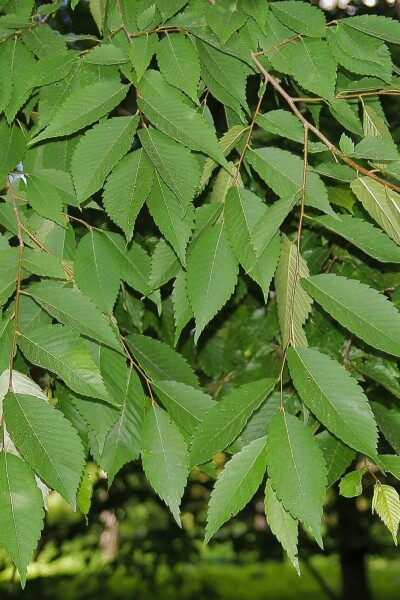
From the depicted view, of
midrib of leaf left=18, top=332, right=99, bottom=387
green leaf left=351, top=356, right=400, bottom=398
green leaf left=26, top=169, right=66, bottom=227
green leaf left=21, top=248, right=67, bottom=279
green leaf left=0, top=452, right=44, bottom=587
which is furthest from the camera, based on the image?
green leaf left=351, top=356, right=400, bottom=398

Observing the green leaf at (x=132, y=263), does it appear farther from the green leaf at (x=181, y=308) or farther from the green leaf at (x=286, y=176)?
the green leaf at (x=286, y=176)

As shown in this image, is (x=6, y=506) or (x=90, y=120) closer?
(x=6, y=506)

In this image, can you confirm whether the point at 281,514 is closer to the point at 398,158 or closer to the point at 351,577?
the point at 398,158

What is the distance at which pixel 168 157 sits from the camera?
103 cm

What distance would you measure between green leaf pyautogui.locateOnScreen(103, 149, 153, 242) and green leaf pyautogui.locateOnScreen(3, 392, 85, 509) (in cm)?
28

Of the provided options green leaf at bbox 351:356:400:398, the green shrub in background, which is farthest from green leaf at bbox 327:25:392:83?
A: green leaf at bbox 351:356:400:398

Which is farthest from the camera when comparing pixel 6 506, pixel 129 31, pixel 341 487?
pixel 129 31

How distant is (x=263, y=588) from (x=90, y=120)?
973 cm

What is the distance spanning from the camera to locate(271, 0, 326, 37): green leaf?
44.8 inches

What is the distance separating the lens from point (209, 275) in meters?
1.08

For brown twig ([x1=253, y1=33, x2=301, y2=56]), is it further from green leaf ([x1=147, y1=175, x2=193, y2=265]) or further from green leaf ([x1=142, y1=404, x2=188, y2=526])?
green leaf ([x1=142, y1=404, x2=188, y2=526])

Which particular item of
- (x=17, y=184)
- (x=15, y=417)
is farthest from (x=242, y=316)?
(x=15, y=417)

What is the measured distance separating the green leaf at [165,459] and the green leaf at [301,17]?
0.66 metres

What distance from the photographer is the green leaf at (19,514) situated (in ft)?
2.85
